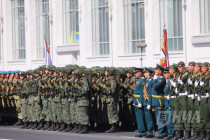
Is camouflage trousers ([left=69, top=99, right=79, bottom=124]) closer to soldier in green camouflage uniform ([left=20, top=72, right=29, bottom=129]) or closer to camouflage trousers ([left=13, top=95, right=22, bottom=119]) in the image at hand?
soldier in green camouflage uniform ([left=20, top=72, right=29, bottom=129])

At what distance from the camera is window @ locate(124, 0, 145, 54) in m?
27.4

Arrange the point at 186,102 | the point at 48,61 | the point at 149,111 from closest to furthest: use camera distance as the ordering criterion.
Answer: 1. the point at 186,102
2. the point at 149,111
3. the point at 48,61

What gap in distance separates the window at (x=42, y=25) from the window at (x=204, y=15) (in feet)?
38.5

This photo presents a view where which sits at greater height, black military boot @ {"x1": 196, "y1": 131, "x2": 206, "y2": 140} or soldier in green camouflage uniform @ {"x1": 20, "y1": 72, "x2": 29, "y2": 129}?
soldier in green camouflage uniform @ {"x1": 20, "y1": 72, "x2": 29, "y2": 129}

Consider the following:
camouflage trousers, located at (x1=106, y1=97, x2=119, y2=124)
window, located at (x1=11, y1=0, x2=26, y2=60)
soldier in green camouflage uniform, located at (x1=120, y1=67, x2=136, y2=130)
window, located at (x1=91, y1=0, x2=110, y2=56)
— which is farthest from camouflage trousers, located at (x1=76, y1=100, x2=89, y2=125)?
window, located at (x1=11, y1=0, x2=26, y2=60)

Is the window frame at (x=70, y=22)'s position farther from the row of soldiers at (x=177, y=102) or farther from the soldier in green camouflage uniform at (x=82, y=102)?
the row of soldiers at (x=177, y=102)

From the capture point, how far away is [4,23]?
3588cm

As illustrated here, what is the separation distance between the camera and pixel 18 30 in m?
35.2

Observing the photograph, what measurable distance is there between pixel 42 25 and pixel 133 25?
7775 millimetres

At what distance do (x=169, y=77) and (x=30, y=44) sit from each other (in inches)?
787

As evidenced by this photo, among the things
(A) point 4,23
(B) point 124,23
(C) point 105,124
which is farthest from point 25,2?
(C) point 105,124

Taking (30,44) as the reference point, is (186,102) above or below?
below

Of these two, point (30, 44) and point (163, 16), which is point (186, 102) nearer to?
point (163, 16)

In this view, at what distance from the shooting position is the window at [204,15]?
23938 millimetres
